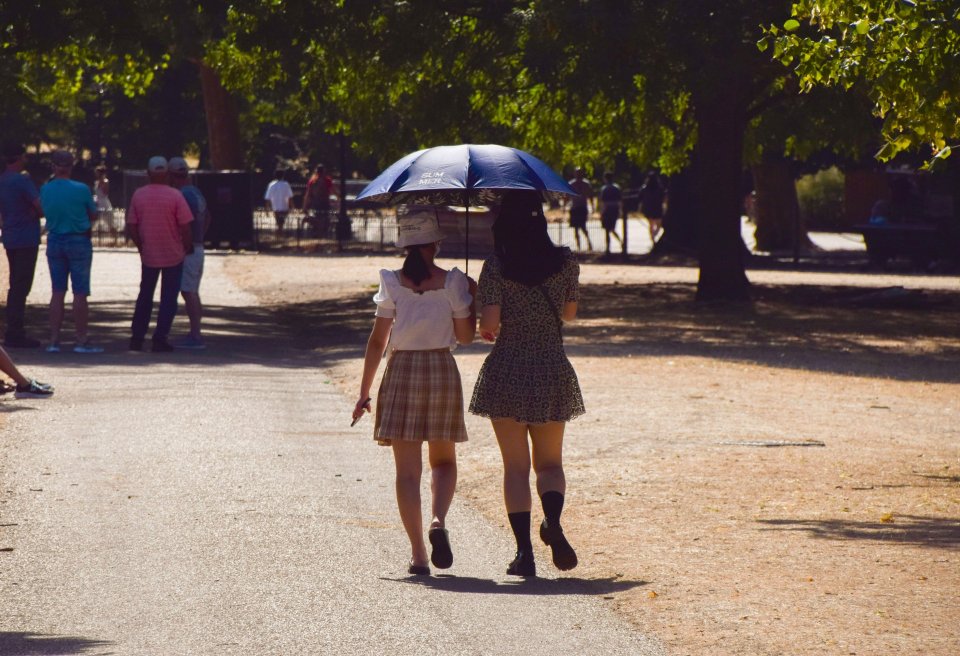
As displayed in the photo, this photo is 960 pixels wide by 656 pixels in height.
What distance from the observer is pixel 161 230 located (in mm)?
16328

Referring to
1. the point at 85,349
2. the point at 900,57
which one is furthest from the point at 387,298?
the point at 85,349

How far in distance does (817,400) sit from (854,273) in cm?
1873

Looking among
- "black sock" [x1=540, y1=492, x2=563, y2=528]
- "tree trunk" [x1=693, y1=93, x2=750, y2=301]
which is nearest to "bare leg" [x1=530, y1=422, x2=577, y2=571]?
"black sock" [x1=540, y1=492, x2=563, y2=528]

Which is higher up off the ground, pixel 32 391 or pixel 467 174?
pixel 467 174

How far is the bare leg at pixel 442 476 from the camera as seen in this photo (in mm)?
7441

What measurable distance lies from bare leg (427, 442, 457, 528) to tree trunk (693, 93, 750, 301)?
16573 mm

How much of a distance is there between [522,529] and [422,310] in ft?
3.68

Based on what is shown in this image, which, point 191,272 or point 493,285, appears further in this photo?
point 191,272

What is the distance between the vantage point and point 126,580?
7.09 m

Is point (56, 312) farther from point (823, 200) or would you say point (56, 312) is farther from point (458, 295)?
point (823, 200)

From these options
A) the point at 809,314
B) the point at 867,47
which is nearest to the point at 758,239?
the point at 809,314

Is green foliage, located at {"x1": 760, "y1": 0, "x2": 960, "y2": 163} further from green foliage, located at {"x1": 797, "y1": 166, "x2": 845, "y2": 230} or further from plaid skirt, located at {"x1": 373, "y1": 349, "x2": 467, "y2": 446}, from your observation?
green foliage, located at {"x1": 797, "y1": 166, "x2": 845, "y2": 230}

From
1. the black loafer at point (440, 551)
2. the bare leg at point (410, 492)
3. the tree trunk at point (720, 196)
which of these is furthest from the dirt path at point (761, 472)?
the tree trunk at point (720, 196)

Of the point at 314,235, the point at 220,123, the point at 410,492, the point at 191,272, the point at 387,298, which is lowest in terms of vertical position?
the point at 314,235
